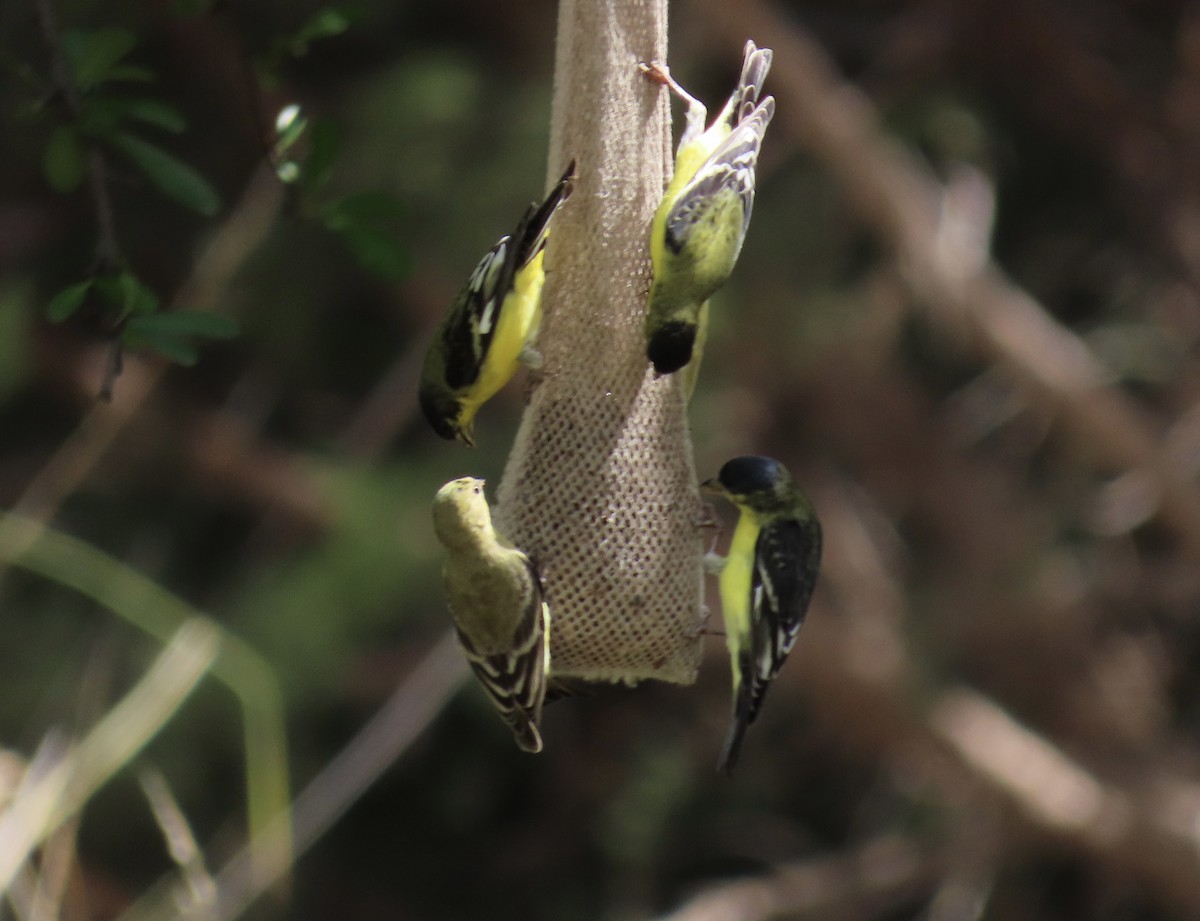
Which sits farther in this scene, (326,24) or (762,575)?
(762,575)

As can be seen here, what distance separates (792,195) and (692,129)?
4.31 m

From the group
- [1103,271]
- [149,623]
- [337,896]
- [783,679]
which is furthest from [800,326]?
[337,896]

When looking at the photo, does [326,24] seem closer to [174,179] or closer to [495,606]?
[174,179]

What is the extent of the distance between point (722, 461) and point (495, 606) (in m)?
3.64

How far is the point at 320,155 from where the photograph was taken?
2.88 metres

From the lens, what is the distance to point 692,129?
3449 millimetres

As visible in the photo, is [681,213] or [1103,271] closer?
[681,213]

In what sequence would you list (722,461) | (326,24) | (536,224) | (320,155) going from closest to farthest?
(326,24)
(320,155)
(536,224)
(722,461)

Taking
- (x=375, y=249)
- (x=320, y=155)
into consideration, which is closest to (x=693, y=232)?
(x=375, y=249)

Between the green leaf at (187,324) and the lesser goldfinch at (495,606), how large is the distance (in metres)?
0.71

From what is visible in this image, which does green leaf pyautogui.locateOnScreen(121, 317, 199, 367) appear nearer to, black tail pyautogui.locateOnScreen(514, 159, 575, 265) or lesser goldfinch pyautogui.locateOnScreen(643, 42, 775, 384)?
black tail pyautogui.locateOnScreen(514, 159, 575, 265)

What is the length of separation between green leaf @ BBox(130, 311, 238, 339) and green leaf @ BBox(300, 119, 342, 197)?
31 cm

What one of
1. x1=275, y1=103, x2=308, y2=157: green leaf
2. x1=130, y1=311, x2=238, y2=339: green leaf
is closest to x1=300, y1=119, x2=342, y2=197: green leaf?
x1=275, y1=103, x2=308, y2=157: green leaf

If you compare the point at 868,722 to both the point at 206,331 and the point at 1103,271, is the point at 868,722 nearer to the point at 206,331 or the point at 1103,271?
the point at 1103,271
